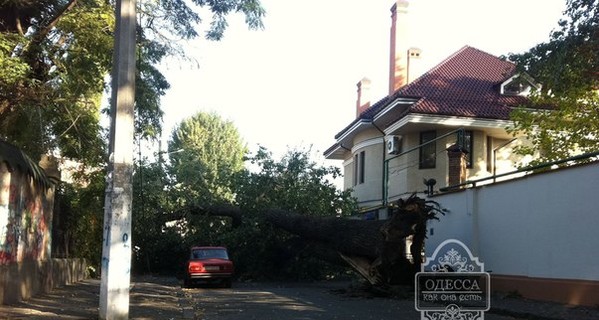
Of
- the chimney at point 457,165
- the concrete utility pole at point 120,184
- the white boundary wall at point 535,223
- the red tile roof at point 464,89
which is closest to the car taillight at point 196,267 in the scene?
the white boundary wall at point 535,223

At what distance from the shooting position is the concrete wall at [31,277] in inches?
499

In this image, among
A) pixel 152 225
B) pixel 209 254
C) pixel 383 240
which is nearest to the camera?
pixel 383 240

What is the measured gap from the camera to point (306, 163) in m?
26.4

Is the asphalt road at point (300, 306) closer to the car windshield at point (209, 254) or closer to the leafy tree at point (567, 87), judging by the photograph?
the car windshield at point (209, 254)

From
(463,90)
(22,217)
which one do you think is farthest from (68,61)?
(463,90)

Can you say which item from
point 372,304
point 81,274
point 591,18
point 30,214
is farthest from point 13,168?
point 591,18

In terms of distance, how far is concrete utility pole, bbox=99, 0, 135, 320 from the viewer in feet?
32.9

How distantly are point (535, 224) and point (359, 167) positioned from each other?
19.1 meters

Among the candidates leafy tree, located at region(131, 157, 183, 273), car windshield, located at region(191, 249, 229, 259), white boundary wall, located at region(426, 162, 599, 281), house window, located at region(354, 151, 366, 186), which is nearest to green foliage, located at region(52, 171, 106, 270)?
leafy tree, located at region(131, 157, 183, 273)

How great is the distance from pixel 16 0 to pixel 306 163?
14323 mm

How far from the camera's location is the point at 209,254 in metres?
22.9

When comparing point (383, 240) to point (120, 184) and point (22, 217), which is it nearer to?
point (120, 184)

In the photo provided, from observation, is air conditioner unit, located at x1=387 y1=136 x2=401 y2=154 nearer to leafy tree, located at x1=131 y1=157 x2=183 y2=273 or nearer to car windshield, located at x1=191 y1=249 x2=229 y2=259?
car windshield, located at x1=191 y1=249 x2=229 y2=259

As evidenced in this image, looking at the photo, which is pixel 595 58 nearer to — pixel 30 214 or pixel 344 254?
pixel 344 254
